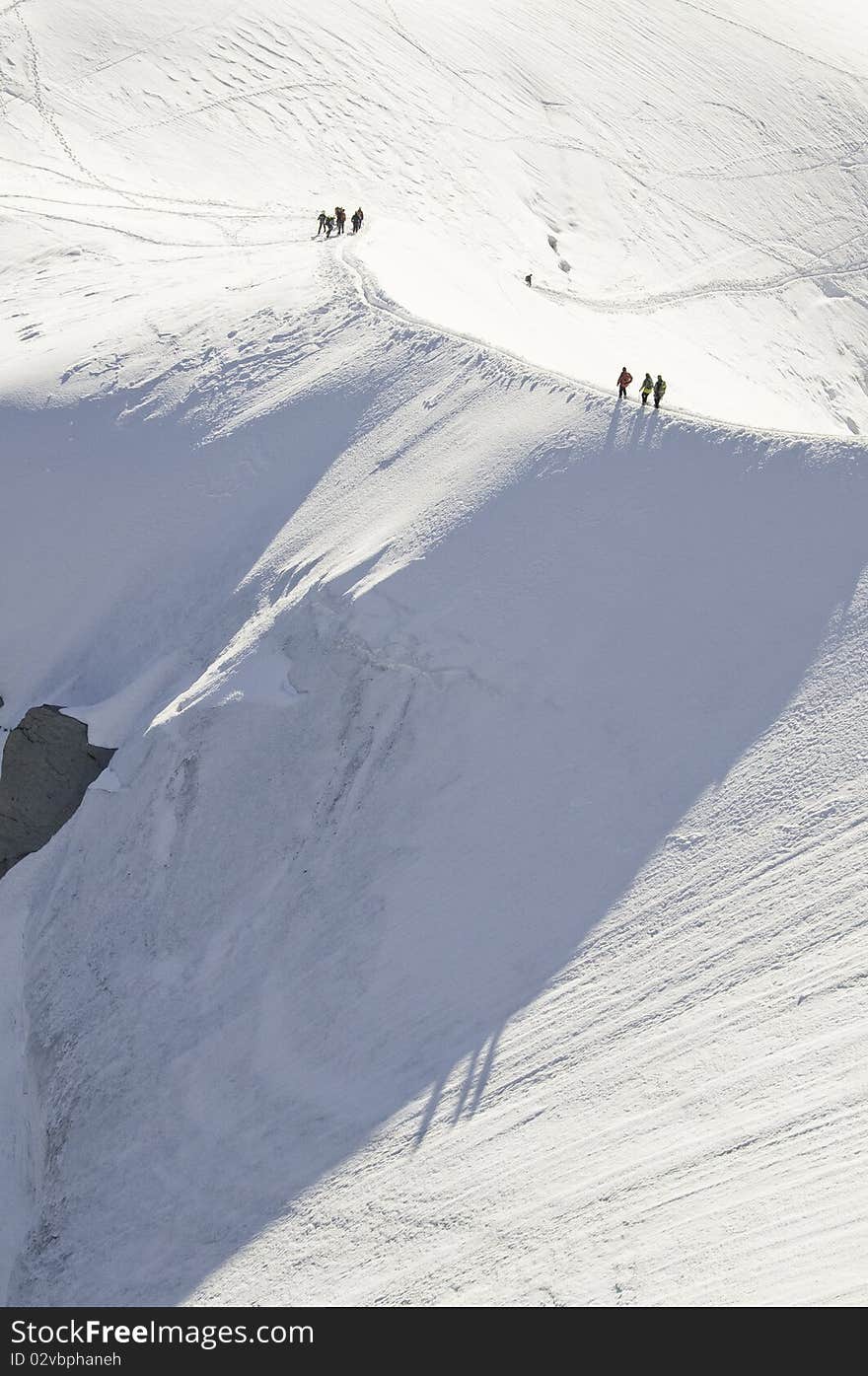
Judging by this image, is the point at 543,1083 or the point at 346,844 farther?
the point at 346,844

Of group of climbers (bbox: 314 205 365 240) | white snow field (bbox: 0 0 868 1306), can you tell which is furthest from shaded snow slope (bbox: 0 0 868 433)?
white snow field (bbox: 0 0 868 1306)

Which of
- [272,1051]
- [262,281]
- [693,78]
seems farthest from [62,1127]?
[693,78]

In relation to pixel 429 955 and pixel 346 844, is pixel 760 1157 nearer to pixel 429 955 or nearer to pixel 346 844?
pixel 429 955

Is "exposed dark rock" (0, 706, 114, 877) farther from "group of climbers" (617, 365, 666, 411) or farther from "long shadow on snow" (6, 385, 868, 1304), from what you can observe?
"group of climbers" (617, 365, 666, 411)

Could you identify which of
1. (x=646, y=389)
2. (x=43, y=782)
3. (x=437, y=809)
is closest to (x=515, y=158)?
(x=646, y=389)

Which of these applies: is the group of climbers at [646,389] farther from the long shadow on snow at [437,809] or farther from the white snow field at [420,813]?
the long shadow on snow at [437,809]

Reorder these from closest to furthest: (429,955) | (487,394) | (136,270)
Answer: (429,955)
(487,394)
(136,270)

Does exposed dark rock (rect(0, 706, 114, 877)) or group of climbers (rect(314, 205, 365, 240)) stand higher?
group of climbers (rect(314, 205, 365, 240))
